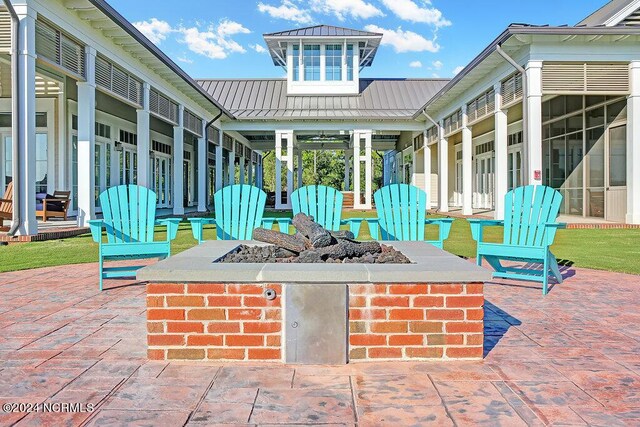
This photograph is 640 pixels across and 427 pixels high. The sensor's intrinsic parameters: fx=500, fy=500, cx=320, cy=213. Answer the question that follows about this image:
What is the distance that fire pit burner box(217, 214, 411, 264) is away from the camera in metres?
3.03

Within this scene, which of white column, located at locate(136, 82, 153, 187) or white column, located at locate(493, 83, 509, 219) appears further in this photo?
white column, located at locate(136, 82, 153, 187)

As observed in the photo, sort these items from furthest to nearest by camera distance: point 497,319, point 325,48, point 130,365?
point 325,48 < point 497,319 < point 130,365

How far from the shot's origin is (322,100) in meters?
20.1

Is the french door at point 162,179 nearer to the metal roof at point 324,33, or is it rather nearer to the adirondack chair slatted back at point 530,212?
the metal roof at point 324,33

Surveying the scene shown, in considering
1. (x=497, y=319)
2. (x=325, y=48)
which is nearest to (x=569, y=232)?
(x=497, y=319)

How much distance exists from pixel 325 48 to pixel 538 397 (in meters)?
19.6

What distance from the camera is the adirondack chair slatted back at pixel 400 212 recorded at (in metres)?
4.97

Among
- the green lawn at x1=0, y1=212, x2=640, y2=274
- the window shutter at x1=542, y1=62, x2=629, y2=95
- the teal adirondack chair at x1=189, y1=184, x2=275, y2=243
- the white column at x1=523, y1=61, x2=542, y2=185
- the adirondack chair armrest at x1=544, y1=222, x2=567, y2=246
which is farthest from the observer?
the window shutter at x1=542, y1=62, x2=629, y2=95

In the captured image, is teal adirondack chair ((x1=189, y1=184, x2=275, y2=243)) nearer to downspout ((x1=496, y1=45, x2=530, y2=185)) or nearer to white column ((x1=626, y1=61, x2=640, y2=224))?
downspout ((x1=496, y1=45, x2=530, y2=185))

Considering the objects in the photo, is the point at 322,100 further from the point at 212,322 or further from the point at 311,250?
the point at 212,322

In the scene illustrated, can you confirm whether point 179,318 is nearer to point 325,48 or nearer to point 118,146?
point 118,146

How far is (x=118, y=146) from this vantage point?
571 inches

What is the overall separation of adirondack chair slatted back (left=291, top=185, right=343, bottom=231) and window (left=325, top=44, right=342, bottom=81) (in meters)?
16.1

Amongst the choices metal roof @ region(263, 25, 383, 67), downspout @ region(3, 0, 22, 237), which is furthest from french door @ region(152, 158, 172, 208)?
downspout @ region(3, 0, 22, 237)
